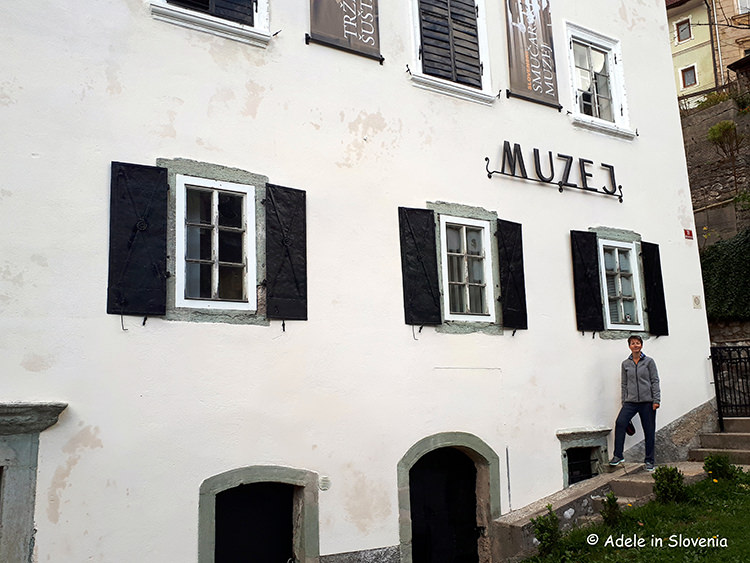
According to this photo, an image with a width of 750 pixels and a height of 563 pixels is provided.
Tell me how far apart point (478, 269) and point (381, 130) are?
82.9 inches

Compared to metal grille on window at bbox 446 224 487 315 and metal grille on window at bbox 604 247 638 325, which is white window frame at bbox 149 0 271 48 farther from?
metal grille on window at bbox 604 247 638 325

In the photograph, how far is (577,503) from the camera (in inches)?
337

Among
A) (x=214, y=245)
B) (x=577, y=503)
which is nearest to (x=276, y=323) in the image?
(x=214, y=245)

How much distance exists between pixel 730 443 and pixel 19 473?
9.23 metres

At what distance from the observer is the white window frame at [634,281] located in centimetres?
997

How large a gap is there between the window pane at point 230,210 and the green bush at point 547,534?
447 cm

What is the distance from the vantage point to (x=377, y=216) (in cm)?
809

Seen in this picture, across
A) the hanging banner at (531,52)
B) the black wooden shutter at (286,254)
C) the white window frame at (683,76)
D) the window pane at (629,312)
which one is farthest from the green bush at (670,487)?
the white window frame at (683,76)

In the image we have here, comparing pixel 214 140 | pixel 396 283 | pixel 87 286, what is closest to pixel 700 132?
pixel 396 283

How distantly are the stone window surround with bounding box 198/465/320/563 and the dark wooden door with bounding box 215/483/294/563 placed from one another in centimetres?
13

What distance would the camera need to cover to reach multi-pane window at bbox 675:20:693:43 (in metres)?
33.5

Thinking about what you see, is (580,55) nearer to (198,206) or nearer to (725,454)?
(725,454)

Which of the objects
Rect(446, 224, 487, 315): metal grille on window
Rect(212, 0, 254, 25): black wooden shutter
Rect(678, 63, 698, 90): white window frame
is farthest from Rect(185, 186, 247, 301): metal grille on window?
Rect(678, 63, 698, 90): white window frame

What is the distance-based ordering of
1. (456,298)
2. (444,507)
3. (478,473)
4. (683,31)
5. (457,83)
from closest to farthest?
(444,507) → (478,473) → (456,298) → (457,83) → (683,31)
